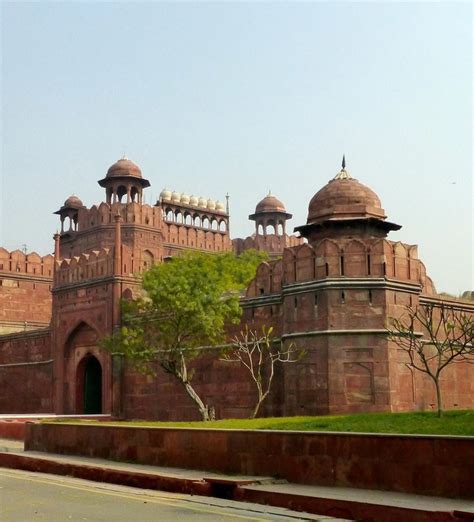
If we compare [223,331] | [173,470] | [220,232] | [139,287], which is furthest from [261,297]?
[220,232]

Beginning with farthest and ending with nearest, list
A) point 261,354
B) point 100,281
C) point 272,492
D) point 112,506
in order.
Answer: point 100,281 → point 261,354 → point 272,492 → point 112,506

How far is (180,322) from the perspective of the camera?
21469 mm

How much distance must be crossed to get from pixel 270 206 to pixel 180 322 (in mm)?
26949

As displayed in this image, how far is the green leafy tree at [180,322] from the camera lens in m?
21.0

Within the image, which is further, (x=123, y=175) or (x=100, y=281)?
(x=123, y=175)

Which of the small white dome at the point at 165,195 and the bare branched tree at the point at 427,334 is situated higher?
the small white dome at the point at 165,195

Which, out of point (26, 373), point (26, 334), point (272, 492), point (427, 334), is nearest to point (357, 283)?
point (427, 334)

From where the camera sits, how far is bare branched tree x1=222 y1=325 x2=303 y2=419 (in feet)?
63.6

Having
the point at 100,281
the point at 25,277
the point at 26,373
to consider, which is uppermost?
the point at 25,277

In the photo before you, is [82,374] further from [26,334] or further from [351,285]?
[351,285]

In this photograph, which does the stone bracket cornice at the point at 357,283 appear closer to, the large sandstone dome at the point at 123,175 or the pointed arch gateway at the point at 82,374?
the pointed arch gateway at the point at 82,374

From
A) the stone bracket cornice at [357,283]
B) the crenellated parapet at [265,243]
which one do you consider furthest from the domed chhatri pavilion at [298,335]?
the crenellated parapet at [265,243]

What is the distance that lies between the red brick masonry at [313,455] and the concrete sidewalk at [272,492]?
0.17 metres

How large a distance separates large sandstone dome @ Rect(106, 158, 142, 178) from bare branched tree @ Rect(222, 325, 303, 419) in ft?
60.7
